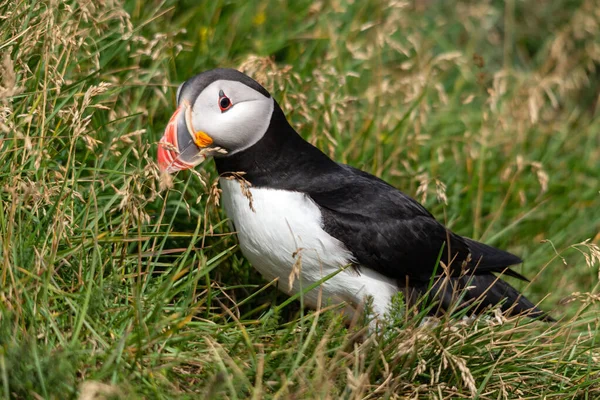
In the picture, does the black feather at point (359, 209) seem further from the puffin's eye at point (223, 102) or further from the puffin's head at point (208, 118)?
the puffin's eye at point (223, 102)

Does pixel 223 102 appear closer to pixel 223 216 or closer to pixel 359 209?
pixel 359 209

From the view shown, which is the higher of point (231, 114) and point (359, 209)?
point (231, 114)

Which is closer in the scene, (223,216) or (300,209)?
(300,209)

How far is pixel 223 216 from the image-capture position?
4047 millimetres

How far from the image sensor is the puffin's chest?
131 inches

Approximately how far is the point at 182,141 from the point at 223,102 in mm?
240

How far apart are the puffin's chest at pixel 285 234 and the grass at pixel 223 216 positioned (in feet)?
0.53

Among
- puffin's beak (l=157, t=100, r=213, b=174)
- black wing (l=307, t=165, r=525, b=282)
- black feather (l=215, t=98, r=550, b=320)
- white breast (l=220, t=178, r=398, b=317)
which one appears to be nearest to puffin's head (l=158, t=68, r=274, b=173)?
puffin's beak (l=157, t=100, r=213, b=174)

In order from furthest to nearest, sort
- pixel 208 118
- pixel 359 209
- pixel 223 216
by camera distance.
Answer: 1. pixel 223 216
2. pixel 359 209
3. pixel 208 118

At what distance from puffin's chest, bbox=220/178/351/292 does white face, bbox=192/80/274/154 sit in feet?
0.69

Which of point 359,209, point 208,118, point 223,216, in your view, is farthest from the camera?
point 223,216

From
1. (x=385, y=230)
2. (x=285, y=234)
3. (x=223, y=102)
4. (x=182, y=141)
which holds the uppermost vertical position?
(x=223, y=102)

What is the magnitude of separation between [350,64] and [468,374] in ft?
10.4

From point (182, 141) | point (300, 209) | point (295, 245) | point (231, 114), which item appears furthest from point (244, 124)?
point (295, 245)
